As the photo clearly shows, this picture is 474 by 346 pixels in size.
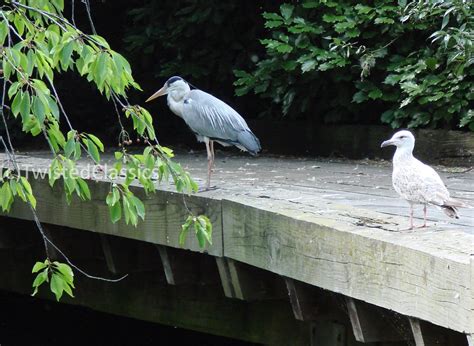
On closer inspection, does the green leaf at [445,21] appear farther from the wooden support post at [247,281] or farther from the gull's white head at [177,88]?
the wooden support post at [247,281]

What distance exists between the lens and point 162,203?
5.68 meters

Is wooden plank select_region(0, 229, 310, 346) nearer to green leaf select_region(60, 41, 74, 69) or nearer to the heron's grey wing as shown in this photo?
the heron's grey wing

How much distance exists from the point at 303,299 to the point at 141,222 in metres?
1.24

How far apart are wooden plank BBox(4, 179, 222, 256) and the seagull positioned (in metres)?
1.26

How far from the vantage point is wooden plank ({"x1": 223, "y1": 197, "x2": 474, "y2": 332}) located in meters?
3.50

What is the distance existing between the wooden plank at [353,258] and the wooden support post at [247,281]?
219 mm

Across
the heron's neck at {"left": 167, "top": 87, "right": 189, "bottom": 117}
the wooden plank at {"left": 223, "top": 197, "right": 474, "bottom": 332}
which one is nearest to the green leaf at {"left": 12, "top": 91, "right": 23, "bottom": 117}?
the wooden plank at {"left": 223, "top": 197, "right": 474, "bottom": 332}

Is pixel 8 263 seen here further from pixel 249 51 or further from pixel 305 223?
pixel 305 223

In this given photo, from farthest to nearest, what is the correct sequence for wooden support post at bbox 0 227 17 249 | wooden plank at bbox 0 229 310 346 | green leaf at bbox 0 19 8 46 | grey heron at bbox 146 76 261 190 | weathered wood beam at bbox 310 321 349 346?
wooden support post at bbox 0 227 17 249
grey heron at bbox 146 76 261 190
wooden plank at bbox 0 229 310 346
weathered wood beam at bbox 310 321 349 346
green leaf at bbox 0 19 8 46

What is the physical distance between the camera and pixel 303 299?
509 centimetres

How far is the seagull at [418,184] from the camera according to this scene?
13.8 feet

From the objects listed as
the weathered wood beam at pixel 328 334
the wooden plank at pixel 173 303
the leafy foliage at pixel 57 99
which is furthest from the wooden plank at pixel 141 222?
the leafy foliage at pixel 57 99

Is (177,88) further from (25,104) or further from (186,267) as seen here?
(25,104)

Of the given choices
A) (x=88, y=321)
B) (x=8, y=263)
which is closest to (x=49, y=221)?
(x=8, y=263)
